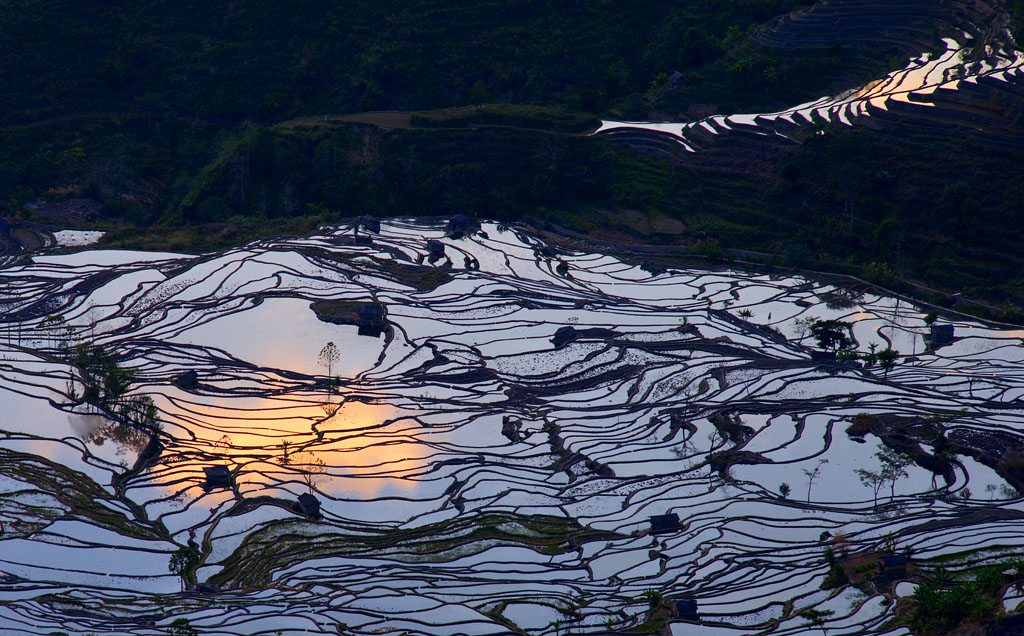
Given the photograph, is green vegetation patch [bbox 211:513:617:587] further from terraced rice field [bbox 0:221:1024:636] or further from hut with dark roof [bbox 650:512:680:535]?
hut with dark roof [bbox 650:512:680:535]

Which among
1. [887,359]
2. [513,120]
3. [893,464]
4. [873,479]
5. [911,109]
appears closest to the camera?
[873,479]

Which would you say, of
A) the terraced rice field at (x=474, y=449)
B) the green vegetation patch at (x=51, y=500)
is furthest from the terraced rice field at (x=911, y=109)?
the green vegetation patch at (x=51, y=500)

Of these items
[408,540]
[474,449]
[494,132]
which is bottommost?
[408,540]

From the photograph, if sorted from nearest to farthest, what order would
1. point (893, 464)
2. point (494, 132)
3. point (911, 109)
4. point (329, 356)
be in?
point (893, 464)
point (329, 356)
point (911, 109)
point (494, 132)

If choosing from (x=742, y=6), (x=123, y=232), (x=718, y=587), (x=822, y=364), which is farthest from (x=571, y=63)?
(x=718, y=587)

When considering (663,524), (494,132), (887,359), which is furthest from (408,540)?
(494,132)

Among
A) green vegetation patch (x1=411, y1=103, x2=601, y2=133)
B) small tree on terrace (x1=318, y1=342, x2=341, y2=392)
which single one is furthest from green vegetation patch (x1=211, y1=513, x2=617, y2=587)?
green vegetation patch (x1=411, y1=103, x2=601, y2=133)

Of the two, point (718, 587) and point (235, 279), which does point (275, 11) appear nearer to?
point (235, 279)

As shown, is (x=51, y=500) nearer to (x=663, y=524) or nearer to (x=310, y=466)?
(x=310, y=466)

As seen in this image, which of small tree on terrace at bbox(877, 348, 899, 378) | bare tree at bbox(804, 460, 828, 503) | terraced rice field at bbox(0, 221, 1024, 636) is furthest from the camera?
small tree on terrace at bbox(877, 348, 899, 378)
